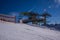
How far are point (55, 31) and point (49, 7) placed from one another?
0.34m

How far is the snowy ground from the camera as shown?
1.73 metres

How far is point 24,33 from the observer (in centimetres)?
Answer: 178

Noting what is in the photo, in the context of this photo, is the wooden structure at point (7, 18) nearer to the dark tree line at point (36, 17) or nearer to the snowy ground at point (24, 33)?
the snowy ground at point (24, 33)

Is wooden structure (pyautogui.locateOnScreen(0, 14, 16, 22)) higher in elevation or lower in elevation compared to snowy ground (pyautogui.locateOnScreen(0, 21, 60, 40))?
higher

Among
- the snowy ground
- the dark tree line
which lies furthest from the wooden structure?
the dark tree line

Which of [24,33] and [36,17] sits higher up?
[36,17]

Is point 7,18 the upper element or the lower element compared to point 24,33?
upper

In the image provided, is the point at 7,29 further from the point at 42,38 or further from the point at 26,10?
the point at 42,38

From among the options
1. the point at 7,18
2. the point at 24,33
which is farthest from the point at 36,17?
the point at 7,18

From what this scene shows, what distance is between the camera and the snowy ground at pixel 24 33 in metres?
1.73

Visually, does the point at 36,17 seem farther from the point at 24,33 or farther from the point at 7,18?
the point at 7,18

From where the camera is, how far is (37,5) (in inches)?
72.7

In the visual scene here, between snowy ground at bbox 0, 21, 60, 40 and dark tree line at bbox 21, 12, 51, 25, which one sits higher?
dark tree line at bbox 21, 12, 51, 25

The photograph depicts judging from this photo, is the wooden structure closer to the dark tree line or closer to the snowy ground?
the snowy ground
